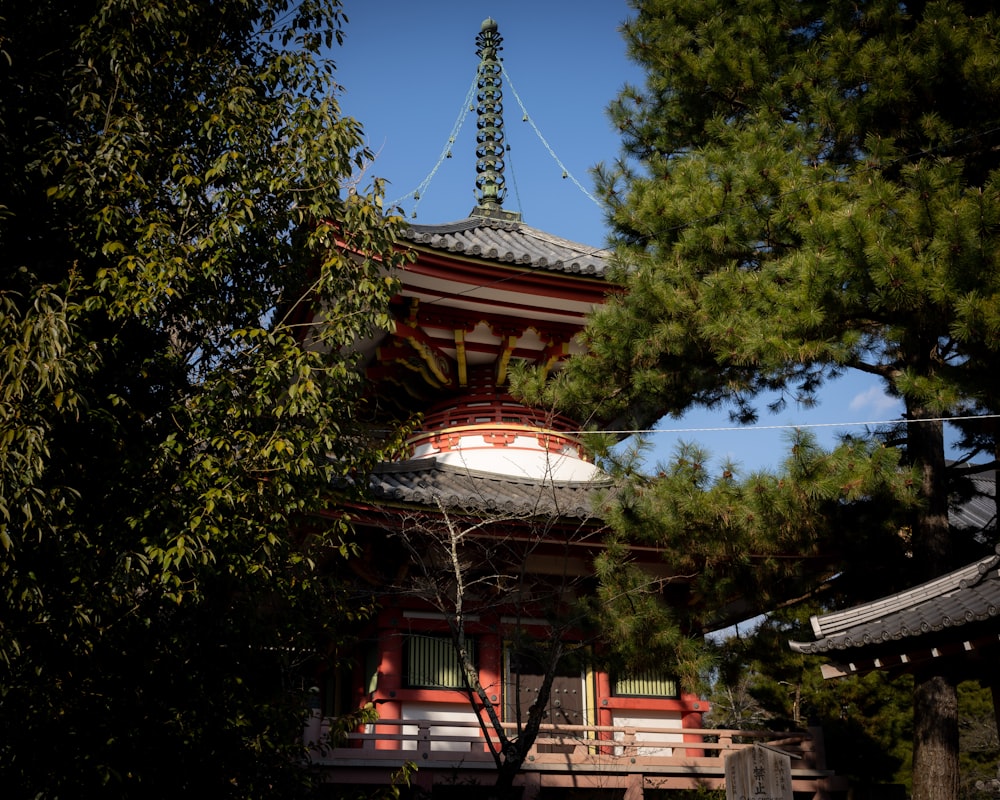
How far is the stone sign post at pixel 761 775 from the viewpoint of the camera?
718cm

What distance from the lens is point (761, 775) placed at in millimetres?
7258

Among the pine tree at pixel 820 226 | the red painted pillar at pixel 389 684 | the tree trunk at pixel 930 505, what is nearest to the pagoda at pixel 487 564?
the red painted pillar at pixel 389 684

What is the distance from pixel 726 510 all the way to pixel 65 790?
5.28m

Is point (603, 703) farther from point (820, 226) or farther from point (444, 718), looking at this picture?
point (820, 226)

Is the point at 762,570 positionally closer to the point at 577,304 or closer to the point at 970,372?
the point at 970,372

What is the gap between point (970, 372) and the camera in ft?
24.1

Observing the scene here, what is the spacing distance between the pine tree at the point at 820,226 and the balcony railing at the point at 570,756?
2699 mm

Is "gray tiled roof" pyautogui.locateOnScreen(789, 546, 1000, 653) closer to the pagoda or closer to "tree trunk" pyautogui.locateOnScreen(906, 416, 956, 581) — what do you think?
"tree trunk" pyautogui.locateOnScreen(906, 416, 956, 581)

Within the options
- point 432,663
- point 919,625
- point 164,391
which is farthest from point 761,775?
point 164,391

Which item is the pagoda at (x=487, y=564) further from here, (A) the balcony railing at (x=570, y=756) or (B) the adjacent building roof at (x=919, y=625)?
(B) the adjacent building roof at (x=919, y=625)

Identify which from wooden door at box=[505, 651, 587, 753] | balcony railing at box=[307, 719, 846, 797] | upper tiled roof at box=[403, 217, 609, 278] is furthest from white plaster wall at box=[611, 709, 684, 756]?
upper tiled roof at box=[403, 217, 609, 278]

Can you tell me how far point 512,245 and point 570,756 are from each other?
7.22 meters

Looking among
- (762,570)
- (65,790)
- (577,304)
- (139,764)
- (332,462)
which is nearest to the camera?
(65,790)

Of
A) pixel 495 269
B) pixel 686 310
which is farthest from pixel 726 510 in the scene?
pixel 495 269
